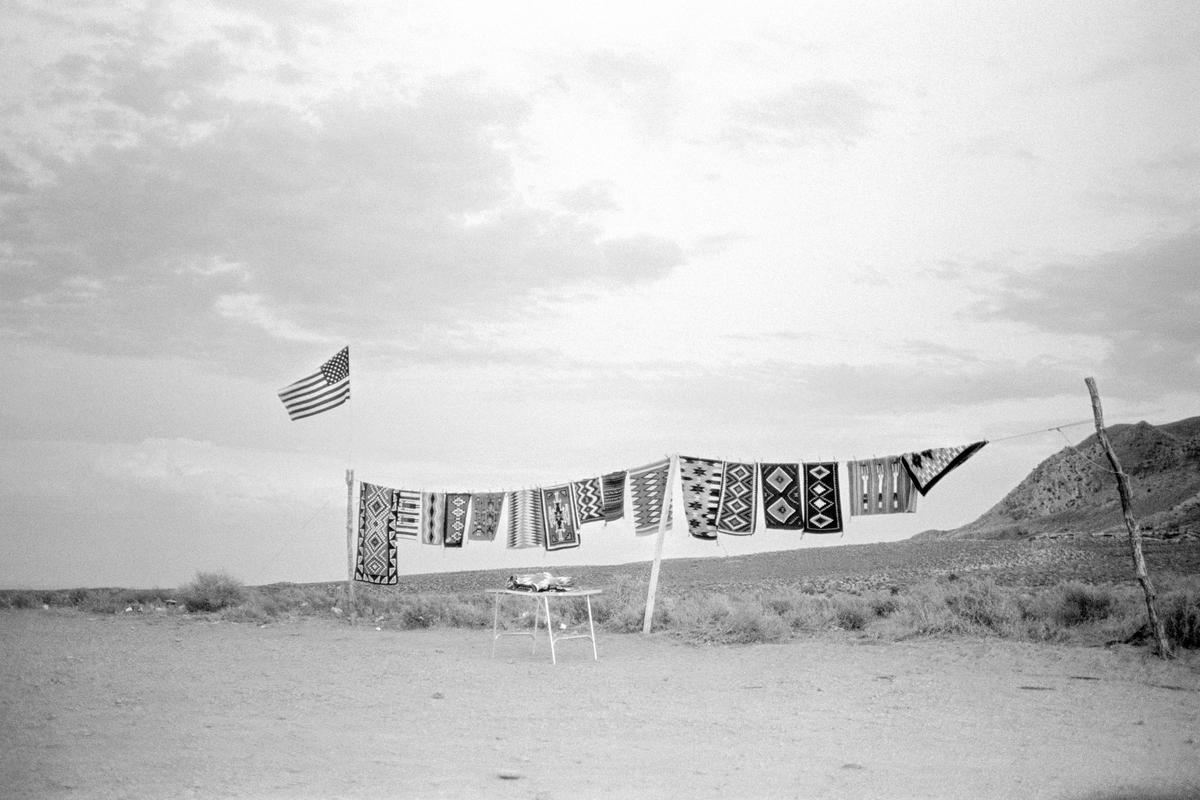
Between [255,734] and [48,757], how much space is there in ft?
5.23

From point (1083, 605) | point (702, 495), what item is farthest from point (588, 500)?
point (1083, 605)

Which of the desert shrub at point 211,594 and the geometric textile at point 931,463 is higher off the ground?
the geometric textile at point 931,463

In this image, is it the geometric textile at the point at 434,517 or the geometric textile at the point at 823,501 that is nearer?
the geometric textile at the point at 823,501

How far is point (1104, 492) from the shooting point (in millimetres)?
54125

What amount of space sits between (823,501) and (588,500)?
4243 mm

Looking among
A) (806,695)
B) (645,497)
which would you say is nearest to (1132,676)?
(806,695)

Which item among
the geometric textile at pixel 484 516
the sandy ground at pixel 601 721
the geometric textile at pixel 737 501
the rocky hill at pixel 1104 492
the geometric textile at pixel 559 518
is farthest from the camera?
the rocky hill at pixel 1104 492

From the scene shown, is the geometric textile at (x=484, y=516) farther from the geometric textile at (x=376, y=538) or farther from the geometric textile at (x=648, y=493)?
the geometric textile at (x=648, y=493)

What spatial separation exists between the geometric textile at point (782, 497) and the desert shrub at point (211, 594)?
12365mm

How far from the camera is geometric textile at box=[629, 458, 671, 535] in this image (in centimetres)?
1706

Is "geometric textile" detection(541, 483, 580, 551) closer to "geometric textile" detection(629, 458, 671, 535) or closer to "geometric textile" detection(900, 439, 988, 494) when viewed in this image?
"geometric textile" detection(629, 458, 671, 535)

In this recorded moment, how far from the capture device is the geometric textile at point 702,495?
16609mm

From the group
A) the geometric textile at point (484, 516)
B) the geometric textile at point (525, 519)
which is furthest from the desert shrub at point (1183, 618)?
the geometric textile at point (484, 516)

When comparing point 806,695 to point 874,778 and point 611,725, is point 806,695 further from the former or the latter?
point 874,778
